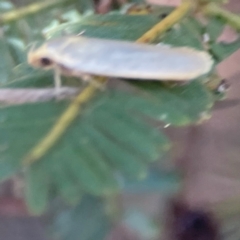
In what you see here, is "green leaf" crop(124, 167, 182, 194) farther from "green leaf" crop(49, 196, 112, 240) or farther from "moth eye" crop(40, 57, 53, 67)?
"moth eye" crop(40, 57, 53, 67)

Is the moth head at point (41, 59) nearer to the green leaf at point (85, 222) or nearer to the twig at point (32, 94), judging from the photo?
the twig at point (32, 94)

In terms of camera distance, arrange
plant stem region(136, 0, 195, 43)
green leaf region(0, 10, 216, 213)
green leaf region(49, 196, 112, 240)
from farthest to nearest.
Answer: plant stem region(136, 0, 195, 43), green leaf region(49, 196, 112, 240), green leaf region(0, 10, 216, 213)

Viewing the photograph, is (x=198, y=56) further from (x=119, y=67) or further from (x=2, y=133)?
(x=2, y=133)

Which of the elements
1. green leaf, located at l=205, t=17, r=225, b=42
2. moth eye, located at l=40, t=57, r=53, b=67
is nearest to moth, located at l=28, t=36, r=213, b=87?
moth eye, located at l=40, t=57, r=53, b=67

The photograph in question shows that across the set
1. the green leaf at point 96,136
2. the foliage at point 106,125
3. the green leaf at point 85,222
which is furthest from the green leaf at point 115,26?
the green leaf at point 85,222

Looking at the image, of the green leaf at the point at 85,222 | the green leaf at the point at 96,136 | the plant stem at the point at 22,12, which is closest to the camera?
the green leaf at the point at 96,136

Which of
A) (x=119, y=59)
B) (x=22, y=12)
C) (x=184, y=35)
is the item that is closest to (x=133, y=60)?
(x=119, y=59)
